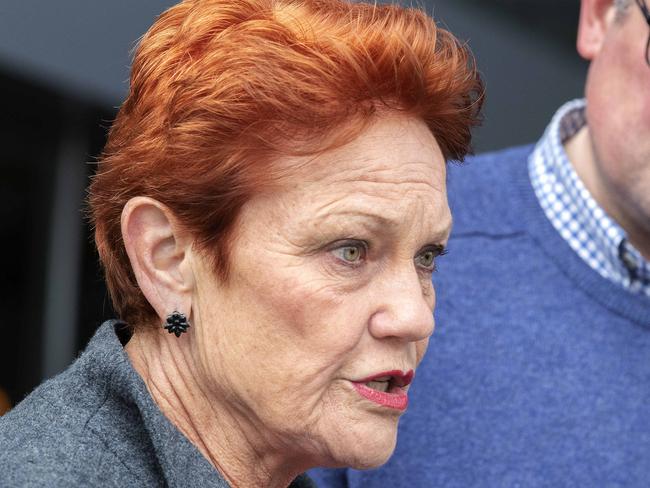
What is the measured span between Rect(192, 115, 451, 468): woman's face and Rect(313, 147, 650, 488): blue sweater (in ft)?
2.37

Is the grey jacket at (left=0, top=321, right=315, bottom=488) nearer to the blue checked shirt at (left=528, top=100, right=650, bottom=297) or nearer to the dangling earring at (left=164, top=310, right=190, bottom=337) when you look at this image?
the dangling earring at (left=164, top=310, right=190, bottom=337)

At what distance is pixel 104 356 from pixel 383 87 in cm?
65

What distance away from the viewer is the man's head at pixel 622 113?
8.70 ft

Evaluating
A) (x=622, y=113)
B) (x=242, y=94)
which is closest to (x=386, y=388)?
(x=242, y=94)

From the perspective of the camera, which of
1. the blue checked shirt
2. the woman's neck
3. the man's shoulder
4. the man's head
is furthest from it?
the man's shoulder

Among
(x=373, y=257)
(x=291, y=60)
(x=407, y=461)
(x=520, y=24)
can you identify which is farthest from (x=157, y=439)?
(x=520, y=24)

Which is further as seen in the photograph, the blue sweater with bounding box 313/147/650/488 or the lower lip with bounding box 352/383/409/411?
the blue sweater with bounding box 313/147/650/488

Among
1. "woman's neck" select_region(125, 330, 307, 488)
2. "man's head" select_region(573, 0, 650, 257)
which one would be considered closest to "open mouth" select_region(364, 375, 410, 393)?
"woman's neck" select_region(125, 330, 307, 488)

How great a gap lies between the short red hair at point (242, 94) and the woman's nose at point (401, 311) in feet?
0.86

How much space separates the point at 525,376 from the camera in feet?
9.09

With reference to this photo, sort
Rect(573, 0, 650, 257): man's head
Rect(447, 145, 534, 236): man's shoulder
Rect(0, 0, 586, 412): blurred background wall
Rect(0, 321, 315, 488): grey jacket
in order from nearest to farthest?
Rect(0, 321, 315, 488): grey jacket → Rect(573, 0, 650, 257): man's head → Rect(447, 145, 534, 236): man's shoulder → Rect(0, 0, 586, 412): blurred background wall

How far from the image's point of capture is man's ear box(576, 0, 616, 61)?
2825 mm

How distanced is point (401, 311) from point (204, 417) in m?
0.38

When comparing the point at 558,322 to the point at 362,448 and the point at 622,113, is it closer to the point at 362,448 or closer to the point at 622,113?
the point at 622,113
